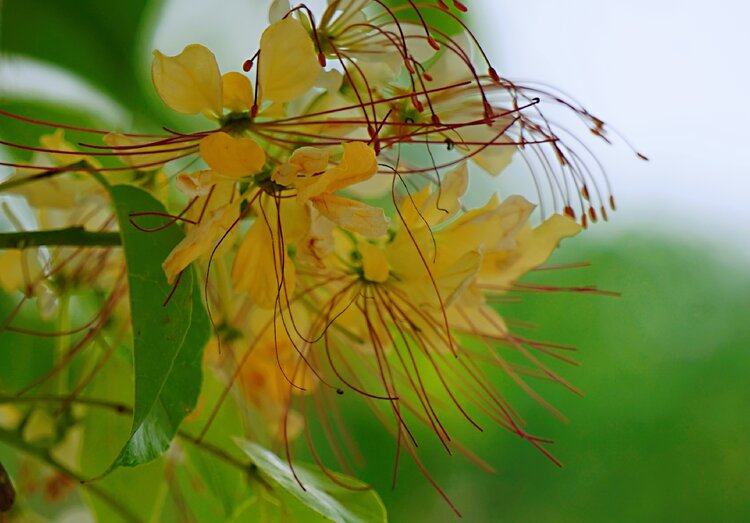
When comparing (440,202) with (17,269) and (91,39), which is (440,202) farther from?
(91,39)

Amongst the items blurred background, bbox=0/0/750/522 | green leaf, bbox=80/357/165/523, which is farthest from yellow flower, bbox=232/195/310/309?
blurred background, bbox=0/0/750/522

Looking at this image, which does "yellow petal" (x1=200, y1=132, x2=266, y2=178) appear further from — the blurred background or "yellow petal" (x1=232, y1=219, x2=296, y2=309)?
the blurred background

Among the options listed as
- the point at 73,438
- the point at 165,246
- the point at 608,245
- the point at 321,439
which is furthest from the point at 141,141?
the point at 608,245

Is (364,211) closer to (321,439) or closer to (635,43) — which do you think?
(321,439)

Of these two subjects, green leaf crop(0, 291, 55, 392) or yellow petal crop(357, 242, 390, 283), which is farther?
green leaf crop(0, 291, 55, 392)

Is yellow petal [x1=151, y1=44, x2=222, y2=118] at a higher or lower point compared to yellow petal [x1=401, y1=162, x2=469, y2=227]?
higher

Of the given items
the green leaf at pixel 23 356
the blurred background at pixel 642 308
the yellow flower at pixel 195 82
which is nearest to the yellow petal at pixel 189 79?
the yellow flower at pixel 195 82

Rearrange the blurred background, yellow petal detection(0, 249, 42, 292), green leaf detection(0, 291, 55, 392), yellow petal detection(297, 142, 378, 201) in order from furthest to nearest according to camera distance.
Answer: the blurred background → green leaf detection(0, 291, 55, 392) → yellow petal detection(0, 249, 42, 292) → yellow petal detection(297, 142, 378, 201)
